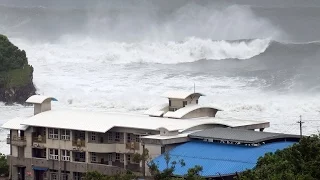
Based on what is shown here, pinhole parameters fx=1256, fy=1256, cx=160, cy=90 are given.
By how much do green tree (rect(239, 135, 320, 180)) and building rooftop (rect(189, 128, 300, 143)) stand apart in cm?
351

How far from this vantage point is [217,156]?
127 feet

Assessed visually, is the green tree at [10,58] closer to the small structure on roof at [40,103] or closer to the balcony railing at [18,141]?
the small structure on roof at [40,103]

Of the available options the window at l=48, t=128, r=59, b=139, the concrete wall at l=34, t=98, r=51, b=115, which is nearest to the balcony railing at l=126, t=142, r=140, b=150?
the window at l=48, t=128, r=59, b=139

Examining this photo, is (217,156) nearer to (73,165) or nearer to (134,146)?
(134,146)

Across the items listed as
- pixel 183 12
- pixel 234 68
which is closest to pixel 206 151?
pixel 234 68

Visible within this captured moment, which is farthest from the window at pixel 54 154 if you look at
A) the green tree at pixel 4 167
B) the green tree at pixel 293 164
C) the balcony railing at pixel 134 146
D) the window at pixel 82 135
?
the green tree at pixel 293 164

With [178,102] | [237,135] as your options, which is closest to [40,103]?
[178,102]

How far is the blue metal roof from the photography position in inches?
1484

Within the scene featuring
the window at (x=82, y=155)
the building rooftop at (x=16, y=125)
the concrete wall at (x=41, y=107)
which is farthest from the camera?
the concrete wall at (x=41, y=107)

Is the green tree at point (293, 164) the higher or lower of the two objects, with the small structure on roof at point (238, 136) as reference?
lower

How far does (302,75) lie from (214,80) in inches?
196

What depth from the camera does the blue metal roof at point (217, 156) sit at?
37688 millimetres

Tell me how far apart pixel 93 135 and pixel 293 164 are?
36.0 feet

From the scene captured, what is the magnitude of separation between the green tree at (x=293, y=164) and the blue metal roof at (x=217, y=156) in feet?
6.58
